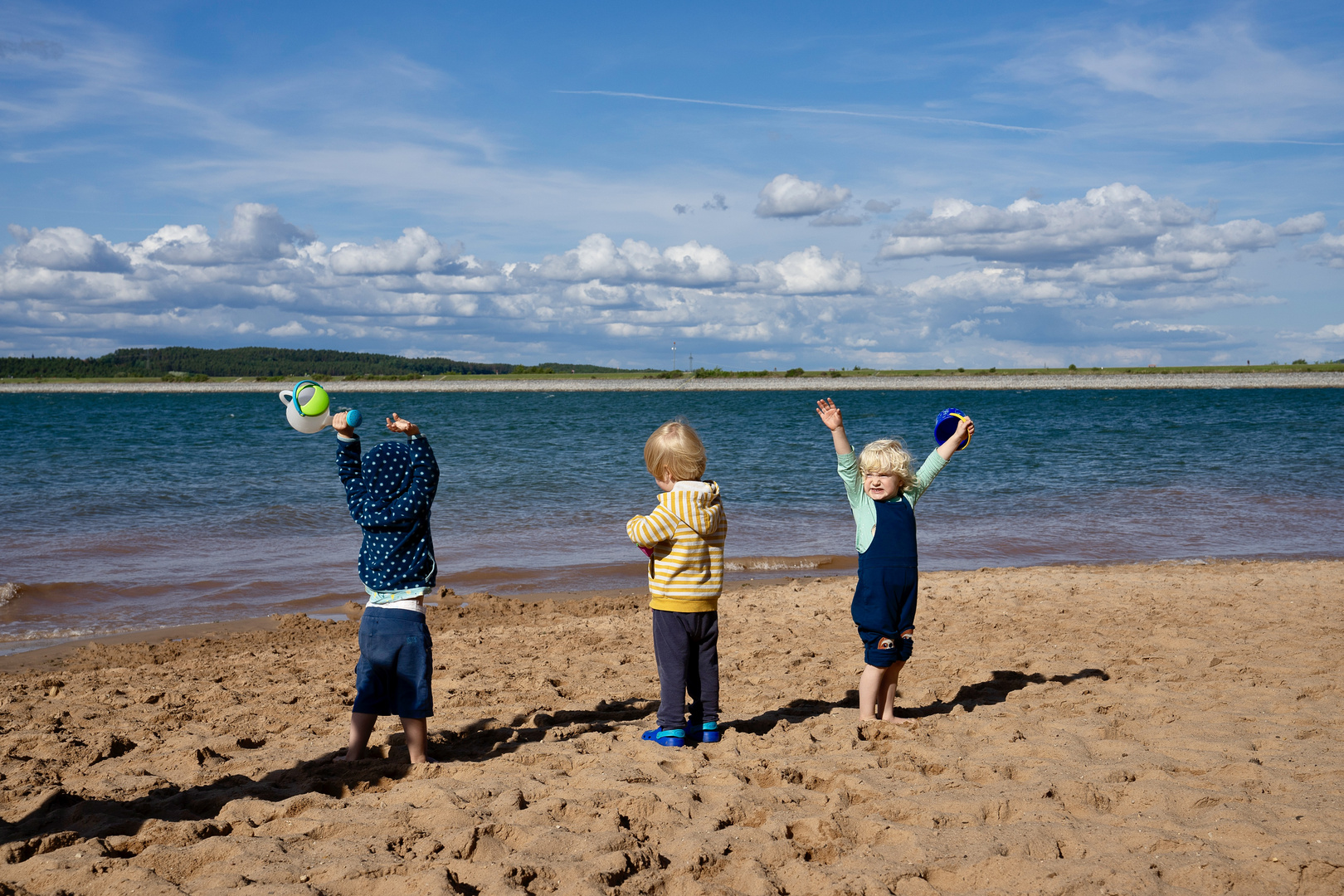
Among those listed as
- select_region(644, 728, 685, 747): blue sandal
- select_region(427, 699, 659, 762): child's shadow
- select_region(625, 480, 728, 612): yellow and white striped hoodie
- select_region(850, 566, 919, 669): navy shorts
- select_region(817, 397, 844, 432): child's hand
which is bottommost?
select_region(427, 699, 659, 762): child's shadow

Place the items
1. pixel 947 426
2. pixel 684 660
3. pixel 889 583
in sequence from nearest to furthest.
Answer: pixel 684 660
pixel 889 583
pixel 947 426

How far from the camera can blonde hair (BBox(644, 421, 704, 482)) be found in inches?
162

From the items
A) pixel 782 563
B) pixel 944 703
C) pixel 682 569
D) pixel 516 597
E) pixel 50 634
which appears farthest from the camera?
pixel 782 563

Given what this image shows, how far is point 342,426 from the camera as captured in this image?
13.5 ft

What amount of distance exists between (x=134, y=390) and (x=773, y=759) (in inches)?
4691

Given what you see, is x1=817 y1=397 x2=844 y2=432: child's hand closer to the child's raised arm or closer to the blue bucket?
the child's raised arm

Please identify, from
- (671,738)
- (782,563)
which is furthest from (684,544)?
(782,563)

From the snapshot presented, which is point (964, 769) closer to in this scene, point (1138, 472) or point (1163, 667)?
point (1163, 667)

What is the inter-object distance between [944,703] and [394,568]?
3438 millimetres

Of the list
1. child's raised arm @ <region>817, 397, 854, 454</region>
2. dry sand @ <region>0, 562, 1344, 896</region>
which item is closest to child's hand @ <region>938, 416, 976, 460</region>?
child's raised arm @ <region>817, 397, 854, 454</region>

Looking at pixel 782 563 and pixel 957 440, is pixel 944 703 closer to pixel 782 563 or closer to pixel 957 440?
pixel 957 440

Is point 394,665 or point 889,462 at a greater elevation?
point 889,462

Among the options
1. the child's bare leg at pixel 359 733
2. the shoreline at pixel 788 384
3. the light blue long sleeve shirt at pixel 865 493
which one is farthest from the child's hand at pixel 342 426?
the shoreline at pixel 788 384

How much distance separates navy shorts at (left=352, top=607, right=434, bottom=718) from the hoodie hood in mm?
1283
